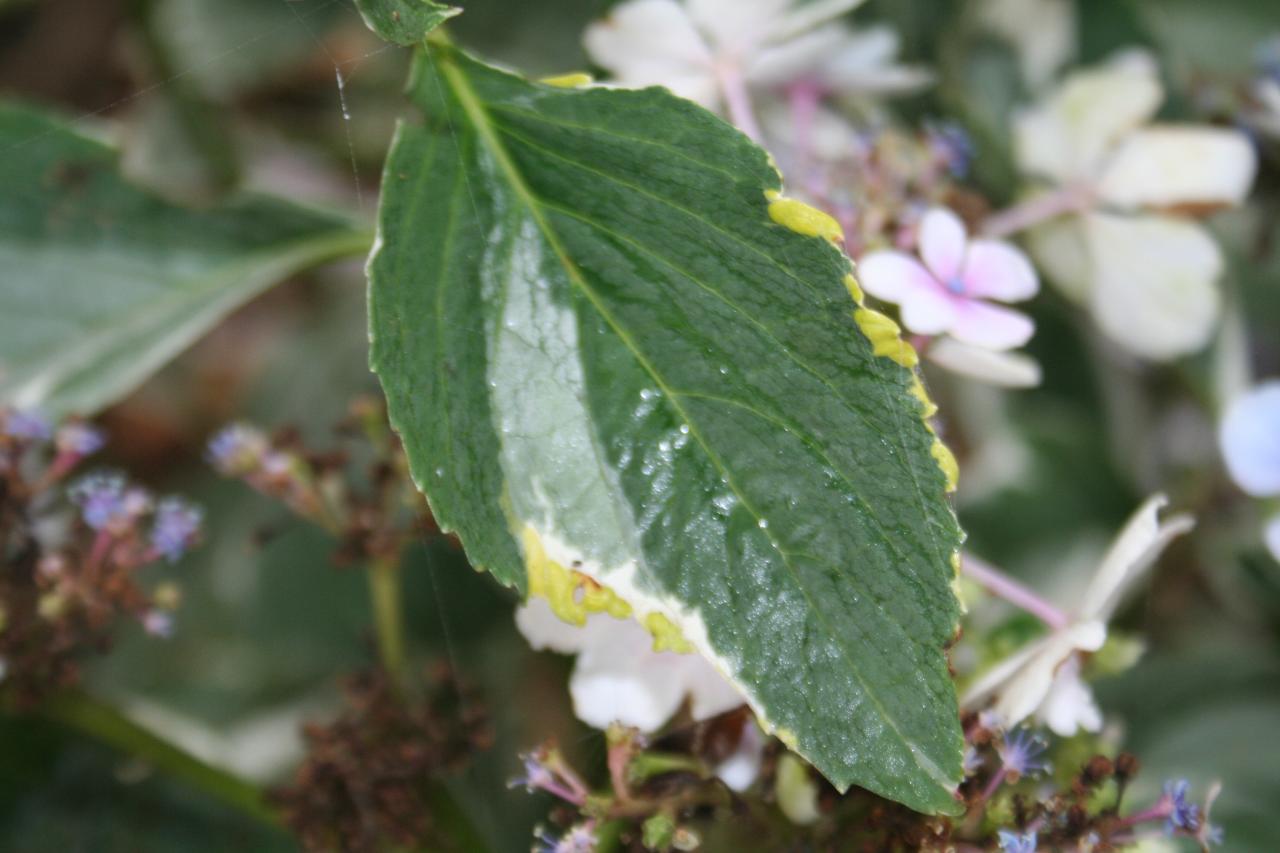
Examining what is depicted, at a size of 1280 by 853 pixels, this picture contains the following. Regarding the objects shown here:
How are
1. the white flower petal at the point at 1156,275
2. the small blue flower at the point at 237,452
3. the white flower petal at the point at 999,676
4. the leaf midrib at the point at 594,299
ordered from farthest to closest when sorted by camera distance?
the white flower petal at the point at 1156,275
the small blue flower at the point at 237,452
the white flower petal at the point at 999,676
the leaf midrib at the point at 594,299

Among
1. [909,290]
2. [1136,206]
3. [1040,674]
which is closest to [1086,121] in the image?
[1136,206]

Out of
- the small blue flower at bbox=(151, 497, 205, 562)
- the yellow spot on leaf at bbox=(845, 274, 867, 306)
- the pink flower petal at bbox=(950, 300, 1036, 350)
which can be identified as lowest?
the small blue flower at bbox=(151, 497, 205, 562)

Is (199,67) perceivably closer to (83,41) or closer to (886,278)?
(83,41)

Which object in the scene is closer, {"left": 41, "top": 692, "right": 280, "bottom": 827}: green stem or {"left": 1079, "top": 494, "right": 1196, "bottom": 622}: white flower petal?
{"left": 1079, "top": 494, "right": 1196, "bottom": 622}: white flower petal

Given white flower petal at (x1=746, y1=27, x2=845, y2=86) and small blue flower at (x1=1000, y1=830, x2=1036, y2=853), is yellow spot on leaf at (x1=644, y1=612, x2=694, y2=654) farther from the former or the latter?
white flower petal at (x1=746, y1=27, x2=845, y2=86)

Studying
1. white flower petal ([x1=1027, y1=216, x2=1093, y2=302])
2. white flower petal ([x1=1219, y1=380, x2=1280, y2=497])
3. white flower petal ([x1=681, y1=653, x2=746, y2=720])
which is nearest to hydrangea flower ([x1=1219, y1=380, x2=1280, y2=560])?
white flower petal ([x1=1219, y1=380, x2=1280, y2=497])

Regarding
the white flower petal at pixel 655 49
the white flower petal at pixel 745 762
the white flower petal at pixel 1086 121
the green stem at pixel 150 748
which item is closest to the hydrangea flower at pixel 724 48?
the white flower petal at pixel 655 49

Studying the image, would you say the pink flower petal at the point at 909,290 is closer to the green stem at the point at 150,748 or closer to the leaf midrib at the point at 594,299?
the leaf midrib at the point at 594,299
